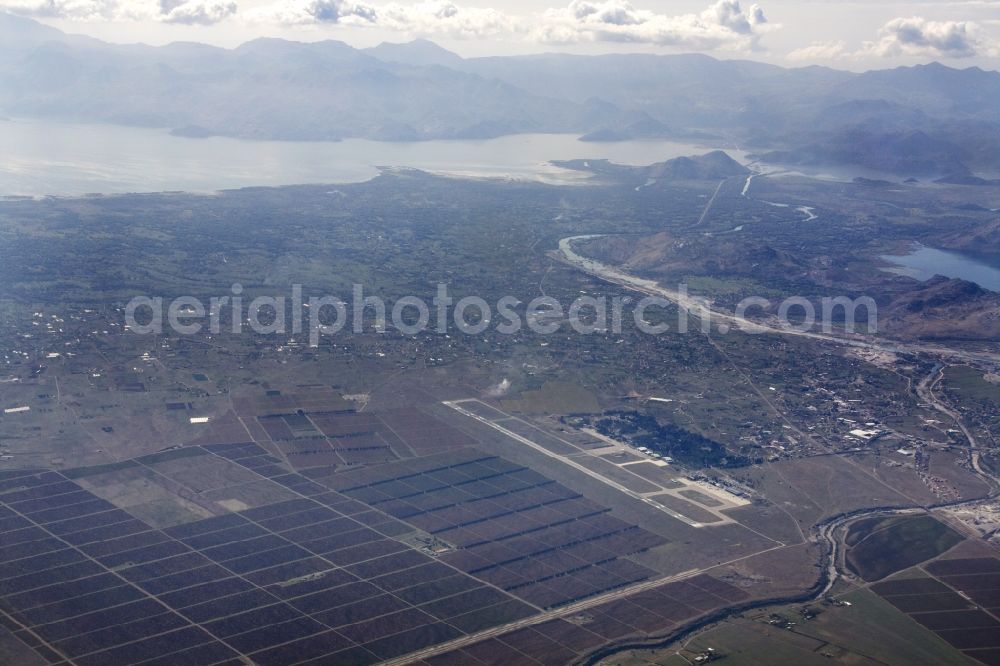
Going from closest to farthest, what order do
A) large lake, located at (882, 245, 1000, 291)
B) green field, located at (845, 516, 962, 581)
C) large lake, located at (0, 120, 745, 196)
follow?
1. green field, located at (845, 516, 962, 581)
2. large lake, located at (882, 245, 1000, 291)
3. large lake, located at (0, 120, 745, 196)

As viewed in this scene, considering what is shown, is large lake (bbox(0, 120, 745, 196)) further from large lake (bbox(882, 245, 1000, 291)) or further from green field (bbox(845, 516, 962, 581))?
green field (bbox(845, 516, 962, 581))

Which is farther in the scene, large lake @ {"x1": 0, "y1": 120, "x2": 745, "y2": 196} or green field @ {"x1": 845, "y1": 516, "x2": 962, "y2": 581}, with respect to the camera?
large lake @ {"x1": 0, "y1": 120, "x2": 745, "y2": 196}

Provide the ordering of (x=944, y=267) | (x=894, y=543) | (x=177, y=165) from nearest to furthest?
(x=894, y=543), (x=944, y=267), (x=177, y=165)

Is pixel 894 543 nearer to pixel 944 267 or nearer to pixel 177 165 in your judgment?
pixel 944 267

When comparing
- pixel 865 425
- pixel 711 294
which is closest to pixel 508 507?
pixel 865 425

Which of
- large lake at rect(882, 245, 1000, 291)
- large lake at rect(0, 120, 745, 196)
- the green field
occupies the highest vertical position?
large lake at rect(0, 120, 745, 196)

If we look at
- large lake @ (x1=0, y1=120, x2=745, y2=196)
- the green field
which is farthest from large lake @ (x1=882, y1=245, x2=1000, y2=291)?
large lake @ (x1=0, y1=120, x2=745, y2=196)

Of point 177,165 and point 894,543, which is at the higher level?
point 177,165

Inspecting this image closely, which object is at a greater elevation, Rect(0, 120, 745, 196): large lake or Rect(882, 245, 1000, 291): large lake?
Rect(0, 120, 745, 196): large lake

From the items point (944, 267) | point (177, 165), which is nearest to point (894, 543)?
point (944, 267)
